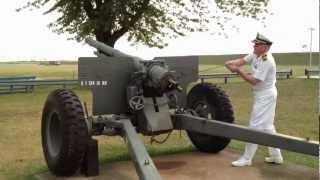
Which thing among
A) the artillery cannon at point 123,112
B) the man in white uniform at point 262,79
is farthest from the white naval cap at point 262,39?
the artillery cannon at point 123,112

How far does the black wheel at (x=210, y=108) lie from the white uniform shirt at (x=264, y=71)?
3.24 ft

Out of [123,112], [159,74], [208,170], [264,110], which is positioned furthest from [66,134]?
[264,110]

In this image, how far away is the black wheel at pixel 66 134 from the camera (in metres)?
6.53

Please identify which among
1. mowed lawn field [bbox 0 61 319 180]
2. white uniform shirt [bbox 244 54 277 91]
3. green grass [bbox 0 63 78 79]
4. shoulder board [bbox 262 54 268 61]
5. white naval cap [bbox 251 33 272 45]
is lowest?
mowed lawn field [bbox 0 61 319 180]

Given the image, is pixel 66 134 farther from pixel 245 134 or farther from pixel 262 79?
pixel 262 79

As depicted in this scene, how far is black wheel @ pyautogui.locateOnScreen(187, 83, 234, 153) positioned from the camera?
26.2ft

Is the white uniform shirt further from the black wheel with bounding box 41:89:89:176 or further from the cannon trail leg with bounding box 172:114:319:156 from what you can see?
the black wheel with bounding box 41:89:89:176

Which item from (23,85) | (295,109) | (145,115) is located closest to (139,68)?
(145,115)

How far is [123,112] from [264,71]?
180 cm

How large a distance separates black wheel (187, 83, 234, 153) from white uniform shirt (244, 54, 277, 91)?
99 centimetres

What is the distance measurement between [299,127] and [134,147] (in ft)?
20.2

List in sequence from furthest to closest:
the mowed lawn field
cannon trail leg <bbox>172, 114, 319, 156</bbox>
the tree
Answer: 1. the tree
2. the mowed lawn field
3. cannon trail leg <bbox>172, 114, 319, 156</bbox>

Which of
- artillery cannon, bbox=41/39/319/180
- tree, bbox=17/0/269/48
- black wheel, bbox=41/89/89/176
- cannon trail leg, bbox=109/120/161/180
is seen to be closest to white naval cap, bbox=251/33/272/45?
artillery cannon, bbox=41/39/319/180

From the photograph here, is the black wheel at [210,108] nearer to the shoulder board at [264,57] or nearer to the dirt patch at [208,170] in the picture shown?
the dirt patch at [208,170]
